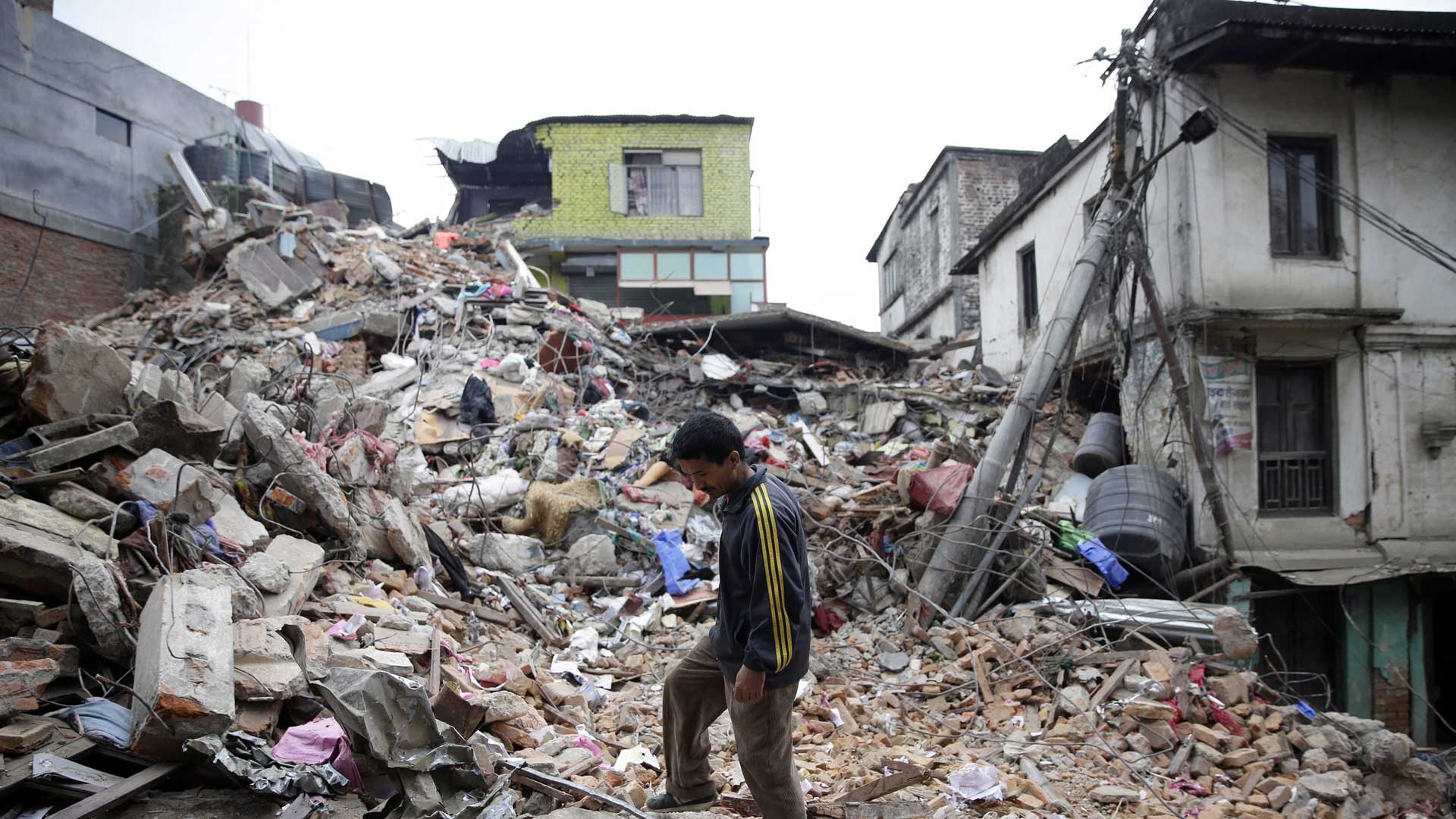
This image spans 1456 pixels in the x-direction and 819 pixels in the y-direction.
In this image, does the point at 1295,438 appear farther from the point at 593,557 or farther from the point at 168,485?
the point at 168,485

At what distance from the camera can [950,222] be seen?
1886 centimetres

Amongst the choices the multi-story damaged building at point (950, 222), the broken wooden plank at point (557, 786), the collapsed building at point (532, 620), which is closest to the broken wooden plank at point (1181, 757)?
the collapsed building at point (532, 620)

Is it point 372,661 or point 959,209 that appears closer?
point 372,661

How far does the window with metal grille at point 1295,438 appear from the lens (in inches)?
353

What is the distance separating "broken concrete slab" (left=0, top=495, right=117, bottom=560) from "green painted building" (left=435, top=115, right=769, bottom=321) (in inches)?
642

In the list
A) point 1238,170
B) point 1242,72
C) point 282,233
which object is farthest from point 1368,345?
point 282,233

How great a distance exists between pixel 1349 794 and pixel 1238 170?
7.28m

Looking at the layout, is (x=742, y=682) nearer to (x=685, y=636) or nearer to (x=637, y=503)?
(x=685, y=636)

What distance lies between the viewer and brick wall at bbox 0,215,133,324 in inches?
551

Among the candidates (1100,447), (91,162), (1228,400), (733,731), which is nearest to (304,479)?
(733,731)

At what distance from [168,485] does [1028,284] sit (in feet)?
40.2

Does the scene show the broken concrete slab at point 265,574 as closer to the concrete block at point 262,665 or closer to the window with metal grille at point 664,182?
the concrete block at point 262,665

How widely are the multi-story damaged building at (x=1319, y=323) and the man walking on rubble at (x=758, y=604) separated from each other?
7.26 m

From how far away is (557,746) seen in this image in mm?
3688
